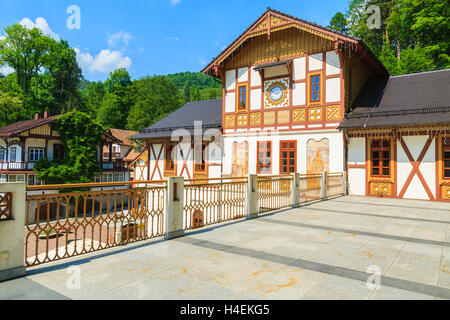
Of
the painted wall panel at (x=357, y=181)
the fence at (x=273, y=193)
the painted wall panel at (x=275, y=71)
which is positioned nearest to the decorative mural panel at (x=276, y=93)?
the painted wall panel at (x=275, y=71)

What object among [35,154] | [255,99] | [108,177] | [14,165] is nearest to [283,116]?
[255,99]

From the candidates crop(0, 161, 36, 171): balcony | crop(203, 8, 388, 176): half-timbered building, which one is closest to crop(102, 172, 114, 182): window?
crop(0, 161, 36, 171): balcony

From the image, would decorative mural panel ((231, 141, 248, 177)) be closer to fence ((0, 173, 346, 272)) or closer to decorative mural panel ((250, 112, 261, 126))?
decorative mural panel ((250, 112, 261, 126))

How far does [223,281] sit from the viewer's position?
3.76 meters

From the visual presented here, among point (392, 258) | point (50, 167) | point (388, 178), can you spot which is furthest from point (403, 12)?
point (50, 167)

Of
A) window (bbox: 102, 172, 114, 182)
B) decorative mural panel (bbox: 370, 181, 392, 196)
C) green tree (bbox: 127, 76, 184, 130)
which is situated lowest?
window (bbox: 102, 172, 114, 182)

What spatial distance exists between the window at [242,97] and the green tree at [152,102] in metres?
31.6

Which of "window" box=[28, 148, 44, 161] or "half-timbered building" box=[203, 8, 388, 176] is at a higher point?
"half-timbered building" box=[203, 8, 388, 176]

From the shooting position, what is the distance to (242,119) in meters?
17.6

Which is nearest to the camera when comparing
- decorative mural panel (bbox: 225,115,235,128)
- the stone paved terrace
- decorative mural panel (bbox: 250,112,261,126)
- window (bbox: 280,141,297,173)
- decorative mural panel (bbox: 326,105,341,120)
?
the stone paved terrace

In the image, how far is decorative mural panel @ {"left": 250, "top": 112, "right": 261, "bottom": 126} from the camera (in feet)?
55.9

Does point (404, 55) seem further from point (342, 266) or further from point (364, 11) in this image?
point (342, 266)

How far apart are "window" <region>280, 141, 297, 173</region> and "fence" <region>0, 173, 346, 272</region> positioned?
2455 millimetres

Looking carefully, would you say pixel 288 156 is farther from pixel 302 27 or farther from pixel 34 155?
pixel 34 155
